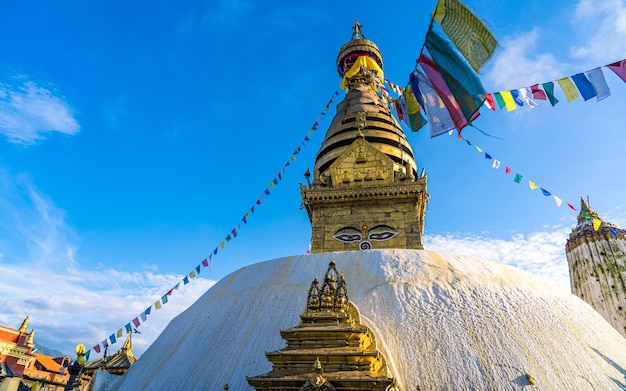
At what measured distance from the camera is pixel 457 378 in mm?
5602

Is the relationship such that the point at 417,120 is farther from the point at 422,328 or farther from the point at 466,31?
the point at 422,328

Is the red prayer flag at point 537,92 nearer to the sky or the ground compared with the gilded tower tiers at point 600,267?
nearer to the ground

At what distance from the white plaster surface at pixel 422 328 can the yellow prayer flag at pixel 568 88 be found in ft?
11.9

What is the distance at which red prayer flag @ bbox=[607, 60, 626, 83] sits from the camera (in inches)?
234

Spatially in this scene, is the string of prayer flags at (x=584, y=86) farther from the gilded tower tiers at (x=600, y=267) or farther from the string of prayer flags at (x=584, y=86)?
the gilded tower tiers at (x=600, y=267)

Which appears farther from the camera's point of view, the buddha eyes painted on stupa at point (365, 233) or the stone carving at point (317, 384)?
the buddha eyes painted on stupa at point (365, 233)

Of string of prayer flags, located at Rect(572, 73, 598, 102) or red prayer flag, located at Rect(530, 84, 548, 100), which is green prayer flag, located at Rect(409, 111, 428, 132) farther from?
string of prayer flags, located at Rect(572, 73, 598, 102)

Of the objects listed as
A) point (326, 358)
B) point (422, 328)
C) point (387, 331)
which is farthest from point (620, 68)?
point (326, 358)

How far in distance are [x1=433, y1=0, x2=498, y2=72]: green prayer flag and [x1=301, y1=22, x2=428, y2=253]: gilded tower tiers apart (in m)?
8.49

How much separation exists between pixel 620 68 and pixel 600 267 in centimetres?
2207

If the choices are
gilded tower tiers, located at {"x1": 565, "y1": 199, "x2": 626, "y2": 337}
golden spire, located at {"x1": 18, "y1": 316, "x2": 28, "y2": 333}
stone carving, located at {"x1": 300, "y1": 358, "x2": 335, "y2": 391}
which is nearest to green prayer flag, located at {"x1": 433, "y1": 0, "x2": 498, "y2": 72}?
stone carving, located at {"x1": 300, "y1": 358, "x2": 335, "y2": 391}

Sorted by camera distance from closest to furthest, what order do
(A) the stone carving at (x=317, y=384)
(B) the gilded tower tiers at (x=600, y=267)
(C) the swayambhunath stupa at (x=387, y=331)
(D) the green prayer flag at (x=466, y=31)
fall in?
1. (A) the stone carving at (x=317, y=384)
2. (C) the swayambhunath stupa at (x=387, y=331)
3. (D) the green prayer flag at (x=466, y=31)
4. (B) the gilded tower tiers at (x=600, y=267)

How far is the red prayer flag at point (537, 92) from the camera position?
7.40 meters

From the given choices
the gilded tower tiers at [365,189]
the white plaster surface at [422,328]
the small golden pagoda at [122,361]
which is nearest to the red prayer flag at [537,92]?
the white plaster surface at [422,328]
